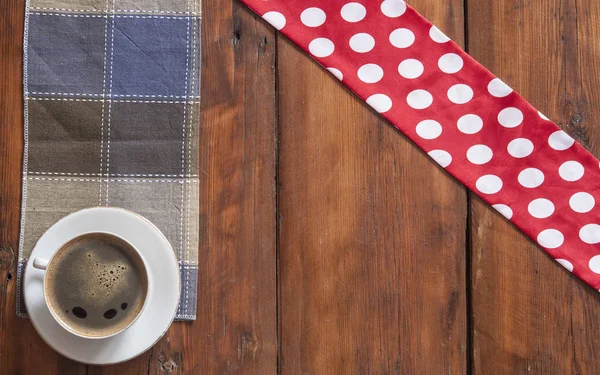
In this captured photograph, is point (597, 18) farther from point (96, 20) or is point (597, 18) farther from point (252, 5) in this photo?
point (96, 20)

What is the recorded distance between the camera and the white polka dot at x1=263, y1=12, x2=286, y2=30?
2.46ft

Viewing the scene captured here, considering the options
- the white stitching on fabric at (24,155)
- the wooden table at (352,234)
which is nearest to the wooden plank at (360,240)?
the wooden table at (352,234)

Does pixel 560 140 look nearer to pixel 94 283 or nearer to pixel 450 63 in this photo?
pixel 450 63

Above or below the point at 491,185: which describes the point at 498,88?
above

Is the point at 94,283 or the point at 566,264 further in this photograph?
the point at 566,264

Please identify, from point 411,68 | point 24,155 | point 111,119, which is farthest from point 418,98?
point 24,155

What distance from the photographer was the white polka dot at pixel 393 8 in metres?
0.75

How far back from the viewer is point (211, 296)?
2.41 feet

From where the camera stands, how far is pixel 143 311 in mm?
665

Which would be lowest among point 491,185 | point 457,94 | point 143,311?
point 143,311

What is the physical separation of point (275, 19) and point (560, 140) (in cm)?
38

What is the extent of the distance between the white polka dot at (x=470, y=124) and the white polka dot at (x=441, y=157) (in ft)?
0.12

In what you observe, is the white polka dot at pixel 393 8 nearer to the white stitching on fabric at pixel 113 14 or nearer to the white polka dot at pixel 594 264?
the white stitching on fabric at pixel 113 14

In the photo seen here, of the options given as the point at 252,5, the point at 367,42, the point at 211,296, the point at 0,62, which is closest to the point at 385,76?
the point at 367,42
